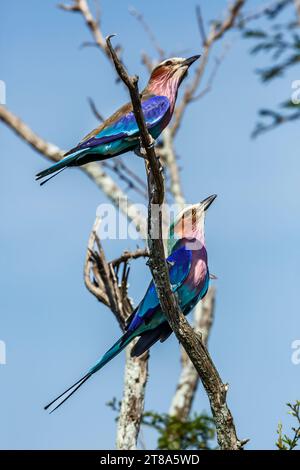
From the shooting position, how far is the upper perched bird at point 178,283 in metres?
5.73

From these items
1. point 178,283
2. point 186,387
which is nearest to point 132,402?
point 178,283

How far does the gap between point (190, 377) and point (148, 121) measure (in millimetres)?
7268

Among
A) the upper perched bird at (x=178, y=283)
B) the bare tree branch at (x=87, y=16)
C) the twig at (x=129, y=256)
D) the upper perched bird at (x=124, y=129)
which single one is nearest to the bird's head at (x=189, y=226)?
the upper perched bird at (x=178, y=283)

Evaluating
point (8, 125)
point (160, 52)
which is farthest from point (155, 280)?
point (160, 52)

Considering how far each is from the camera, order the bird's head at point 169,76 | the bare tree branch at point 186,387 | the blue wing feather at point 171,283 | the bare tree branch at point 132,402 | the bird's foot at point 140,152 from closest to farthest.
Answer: the bird's foot at point 140,152 → the blue wing feather at point 171,283 → the bird's head at point 169,76 → the bare tree branch at point 132,402 → the bare tree branch at point 186,387

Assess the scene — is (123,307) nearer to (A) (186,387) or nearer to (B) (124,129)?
(B) (124,129)

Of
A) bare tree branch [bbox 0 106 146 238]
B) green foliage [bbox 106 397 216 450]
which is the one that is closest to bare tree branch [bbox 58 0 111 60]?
bare tree branch [bbox 0 106 146 238]

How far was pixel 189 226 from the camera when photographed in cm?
614

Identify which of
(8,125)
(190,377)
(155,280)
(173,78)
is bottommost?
(155,280)

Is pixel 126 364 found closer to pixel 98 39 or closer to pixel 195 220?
pixel 195 220

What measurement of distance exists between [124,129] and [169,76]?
0.81m

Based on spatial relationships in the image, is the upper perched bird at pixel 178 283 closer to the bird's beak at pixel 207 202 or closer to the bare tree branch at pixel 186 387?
the bird's beak at pixel 207 202

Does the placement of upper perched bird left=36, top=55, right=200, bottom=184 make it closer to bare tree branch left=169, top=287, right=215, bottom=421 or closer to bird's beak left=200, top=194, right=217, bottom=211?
bird's beak left=200, top=194, right=217, bottom=211
